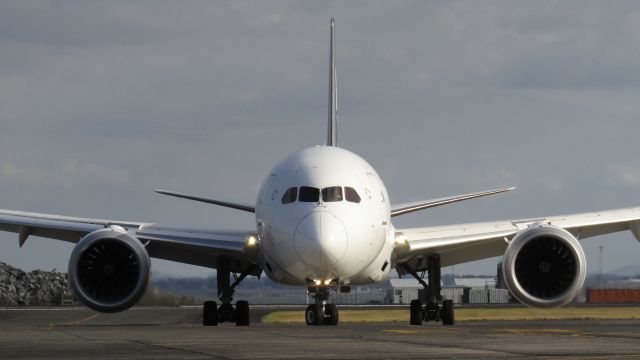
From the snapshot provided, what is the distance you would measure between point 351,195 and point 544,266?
494 cm

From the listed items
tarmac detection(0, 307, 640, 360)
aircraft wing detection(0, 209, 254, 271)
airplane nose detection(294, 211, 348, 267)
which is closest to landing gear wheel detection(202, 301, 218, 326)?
aircraft wing detection(0, 209, 254, 271)

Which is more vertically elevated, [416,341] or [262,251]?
[262,251]

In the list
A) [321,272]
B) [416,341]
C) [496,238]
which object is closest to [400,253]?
[496,238]

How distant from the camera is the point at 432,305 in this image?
31781mm

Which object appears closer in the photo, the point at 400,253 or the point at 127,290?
the point at 127,290

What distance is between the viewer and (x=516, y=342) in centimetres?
1880

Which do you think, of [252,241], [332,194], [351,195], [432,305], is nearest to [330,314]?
[252,241]

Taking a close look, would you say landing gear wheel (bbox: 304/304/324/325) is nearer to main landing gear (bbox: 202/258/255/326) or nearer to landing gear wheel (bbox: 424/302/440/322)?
main landing gear (bbox: 202/258/255/326)

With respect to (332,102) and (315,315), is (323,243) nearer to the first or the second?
(315,315)

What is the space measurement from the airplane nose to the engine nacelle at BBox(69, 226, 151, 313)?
432 centimetres

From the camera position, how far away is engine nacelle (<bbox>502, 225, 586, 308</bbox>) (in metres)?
27.6

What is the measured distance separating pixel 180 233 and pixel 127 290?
103 inches

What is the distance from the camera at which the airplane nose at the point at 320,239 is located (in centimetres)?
2512

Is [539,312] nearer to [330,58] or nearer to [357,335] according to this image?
[330,58]
